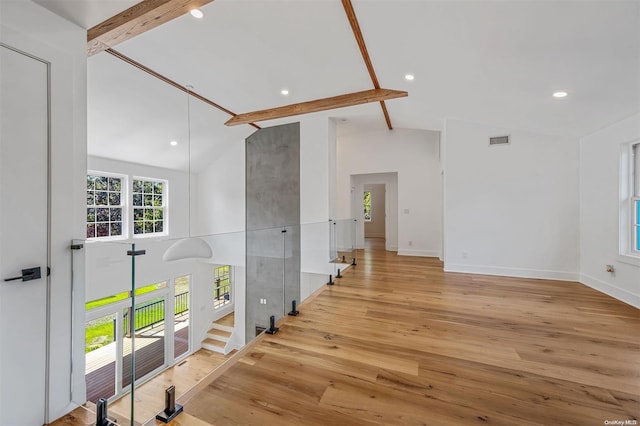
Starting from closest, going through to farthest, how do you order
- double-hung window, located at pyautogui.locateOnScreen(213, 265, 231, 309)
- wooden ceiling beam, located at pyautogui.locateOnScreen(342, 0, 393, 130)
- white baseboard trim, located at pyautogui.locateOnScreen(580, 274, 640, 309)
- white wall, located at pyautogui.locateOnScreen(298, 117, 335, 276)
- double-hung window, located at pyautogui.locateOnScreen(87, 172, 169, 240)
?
wooden ceiling beam, located at pyautogui.locateOnScreen(342, 0, 393, 130) → white baseboard trim, located at pyautogui.locateOnScreen(580, 274, 640, 309) → double-hung window, located at pyautogui.locateOnScreen(213, 265, 231, 309) → white wall, located at pyautogui.locateOnScreen(298, 117, 335, 276) → double-hung window, located at pyautogui.locateOnScreen(87, 172, 169, 240)

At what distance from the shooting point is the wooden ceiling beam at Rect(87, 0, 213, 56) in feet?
7.77

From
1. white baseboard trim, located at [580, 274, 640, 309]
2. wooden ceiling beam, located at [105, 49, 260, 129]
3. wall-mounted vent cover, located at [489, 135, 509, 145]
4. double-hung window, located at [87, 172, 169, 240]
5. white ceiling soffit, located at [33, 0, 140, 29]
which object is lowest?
white baseboard trim, located at [580, 274, 640, 309]

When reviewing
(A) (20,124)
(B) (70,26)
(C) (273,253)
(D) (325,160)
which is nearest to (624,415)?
(C) (273,253)

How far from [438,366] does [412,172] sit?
561 centimetres

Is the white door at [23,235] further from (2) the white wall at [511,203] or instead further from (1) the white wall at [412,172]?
(1) the white wall at [412,172]

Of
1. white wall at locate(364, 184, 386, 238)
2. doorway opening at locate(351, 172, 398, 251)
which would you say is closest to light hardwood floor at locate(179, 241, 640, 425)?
doorway opening at locate(351, 172, 398, 251)

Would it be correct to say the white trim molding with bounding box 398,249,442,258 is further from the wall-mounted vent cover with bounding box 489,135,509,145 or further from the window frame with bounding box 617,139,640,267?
the window frame with bounding box 617,139,640,267

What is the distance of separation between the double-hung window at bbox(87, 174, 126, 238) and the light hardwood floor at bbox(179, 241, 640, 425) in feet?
17.4

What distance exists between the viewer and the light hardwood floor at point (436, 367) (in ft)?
5.08

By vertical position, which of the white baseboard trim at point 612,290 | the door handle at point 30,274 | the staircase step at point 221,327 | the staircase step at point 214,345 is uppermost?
the door handle at point 30,274

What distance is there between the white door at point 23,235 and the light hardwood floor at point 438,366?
1.13m

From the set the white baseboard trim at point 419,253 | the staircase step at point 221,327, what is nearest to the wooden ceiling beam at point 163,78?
the staircase step at point 221,327

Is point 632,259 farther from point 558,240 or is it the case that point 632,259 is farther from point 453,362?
point 453,362

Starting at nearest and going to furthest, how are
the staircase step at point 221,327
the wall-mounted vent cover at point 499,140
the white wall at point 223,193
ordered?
the wall-mounted vent cover at point 499,140 < the staircase step at point 221,327 < the white wall at point 223,193
